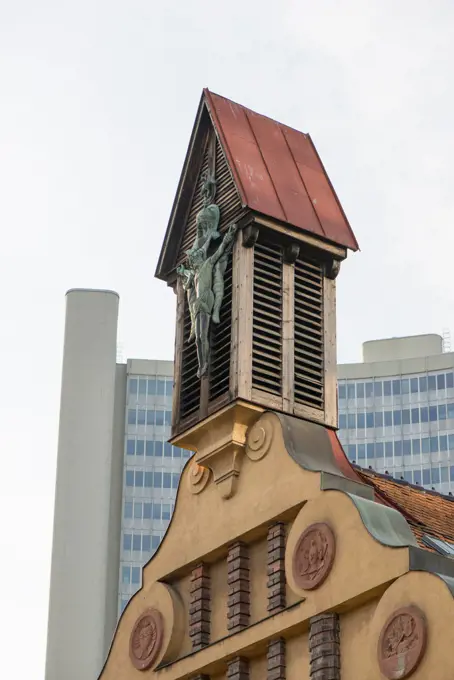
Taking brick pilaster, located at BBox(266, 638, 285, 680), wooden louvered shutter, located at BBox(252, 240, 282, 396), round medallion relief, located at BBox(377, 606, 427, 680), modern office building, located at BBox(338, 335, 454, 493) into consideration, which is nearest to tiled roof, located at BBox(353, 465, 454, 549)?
wooden louvered shutter, located at BBox(252, 240, 282, 396)

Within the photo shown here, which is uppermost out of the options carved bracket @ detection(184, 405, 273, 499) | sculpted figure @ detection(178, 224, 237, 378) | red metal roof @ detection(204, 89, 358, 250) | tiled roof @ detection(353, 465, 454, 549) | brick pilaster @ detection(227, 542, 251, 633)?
red metal roof @ detection(204, 89, 358, 250)

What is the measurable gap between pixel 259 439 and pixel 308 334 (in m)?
3.46

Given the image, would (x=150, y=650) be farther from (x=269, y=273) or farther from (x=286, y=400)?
(x=269, y=273)

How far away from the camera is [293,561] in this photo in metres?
33.5

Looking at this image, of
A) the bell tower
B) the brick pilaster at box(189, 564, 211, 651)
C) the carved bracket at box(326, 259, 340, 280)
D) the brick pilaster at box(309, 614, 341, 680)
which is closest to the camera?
the brick pilaster at box(309, 614, 341, 680)

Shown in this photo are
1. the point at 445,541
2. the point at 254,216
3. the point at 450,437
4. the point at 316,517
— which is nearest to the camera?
the point at 316,517

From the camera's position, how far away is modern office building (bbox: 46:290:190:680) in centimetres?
14450

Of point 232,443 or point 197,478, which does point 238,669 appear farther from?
point 197,478

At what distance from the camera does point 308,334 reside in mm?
38219

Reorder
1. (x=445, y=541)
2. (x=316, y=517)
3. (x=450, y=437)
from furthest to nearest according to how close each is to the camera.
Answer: (x=450, y=437) → (x=445, y=541) → (x=316, y=517)

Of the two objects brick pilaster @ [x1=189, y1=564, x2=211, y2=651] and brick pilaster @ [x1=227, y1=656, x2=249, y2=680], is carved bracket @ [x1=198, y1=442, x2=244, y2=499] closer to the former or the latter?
brick pilaster @ [x1=189, y1=564, x2=211, y2=651]

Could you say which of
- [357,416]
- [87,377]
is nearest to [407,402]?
[357,416]

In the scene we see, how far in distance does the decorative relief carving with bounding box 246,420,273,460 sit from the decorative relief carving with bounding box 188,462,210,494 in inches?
74.1

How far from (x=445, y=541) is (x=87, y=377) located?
118 meters
